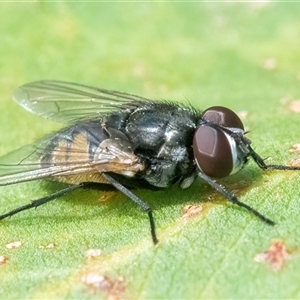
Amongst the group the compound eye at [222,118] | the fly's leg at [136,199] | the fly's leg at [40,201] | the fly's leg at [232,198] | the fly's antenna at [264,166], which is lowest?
the fly's leg at [40,201]

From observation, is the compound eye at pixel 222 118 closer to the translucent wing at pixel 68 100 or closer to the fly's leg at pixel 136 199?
the fly's leg at pixel 136 199

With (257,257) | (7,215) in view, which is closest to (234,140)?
(257,257)

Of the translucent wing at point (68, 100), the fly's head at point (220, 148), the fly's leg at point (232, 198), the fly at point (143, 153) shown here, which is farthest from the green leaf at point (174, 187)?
the translucent wing at point (68, 100)

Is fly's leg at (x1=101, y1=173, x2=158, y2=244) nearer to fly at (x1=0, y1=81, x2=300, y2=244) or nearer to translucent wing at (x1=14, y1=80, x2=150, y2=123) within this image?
fly at (x1=0, y1=81, x2=300, y2=244)

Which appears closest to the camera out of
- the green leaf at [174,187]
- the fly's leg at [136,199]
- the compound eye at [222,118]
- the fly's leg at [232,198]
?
the green leaf at [174,187]

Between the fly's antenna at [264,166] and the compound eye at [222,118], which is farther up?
the compound eye at [222,118]

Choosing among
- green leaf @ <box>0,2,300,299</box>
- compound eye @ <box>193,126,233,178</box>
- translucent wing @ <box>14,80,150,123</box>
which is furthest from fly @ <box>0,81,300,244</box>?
translucent wing @ <box>14,80,150,123</box>

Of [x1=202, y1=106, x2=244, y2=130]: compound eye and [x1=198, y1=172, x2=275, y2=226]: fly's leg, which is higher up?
[x1=202, y1=106, x2=244, y2=130]: compound eye
